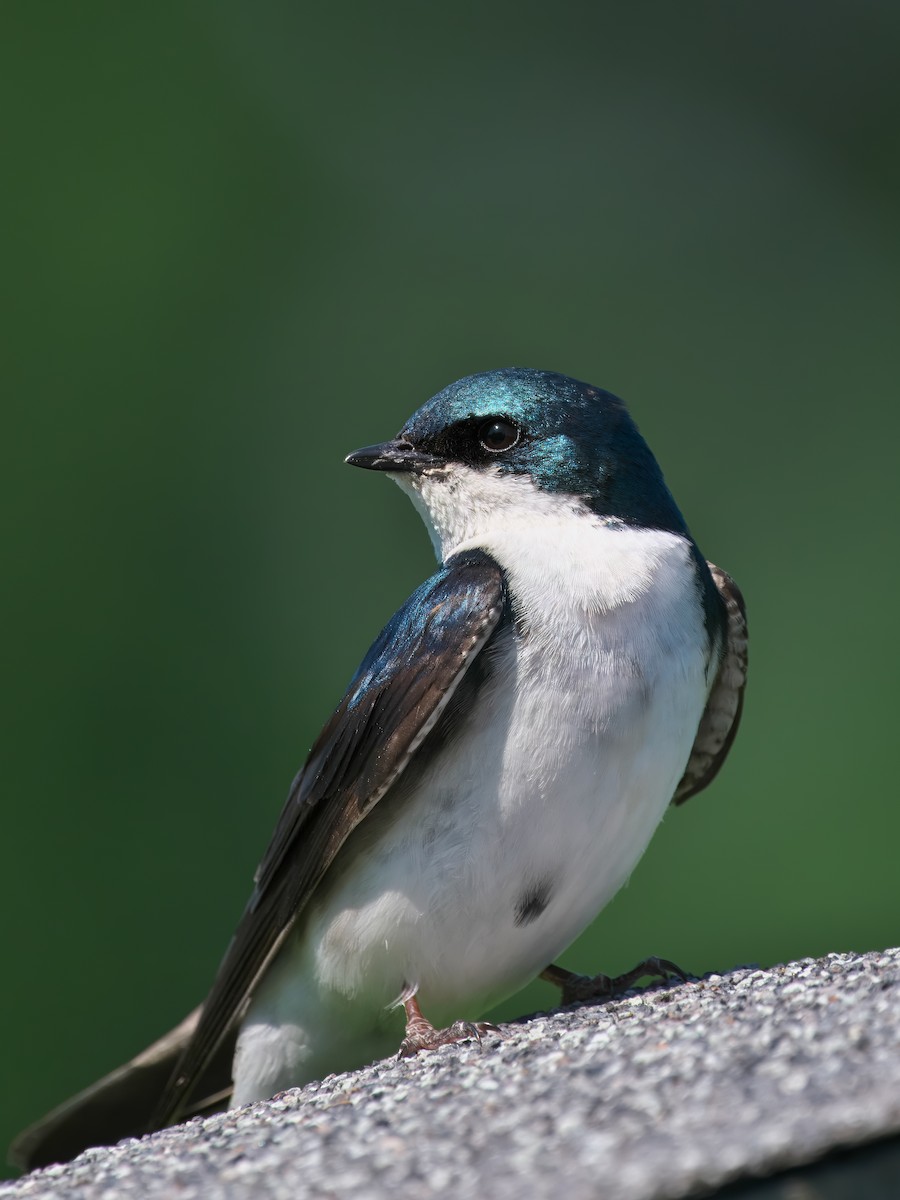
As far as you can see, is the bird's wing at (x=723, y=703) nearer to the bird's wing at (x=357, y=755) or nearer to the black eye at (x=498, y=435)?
the black eye at (x=498, y=435)

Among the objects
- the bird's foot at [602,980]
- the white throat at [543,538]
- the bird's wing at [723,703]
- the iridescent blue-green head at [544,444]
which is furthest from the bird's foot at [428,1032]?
the iridescent blue-green head at [544,444]

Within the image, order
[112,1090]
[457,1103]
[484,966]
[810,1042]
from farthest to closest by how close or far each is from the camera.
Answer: [112,1090], [484,966], [457,1103], [810,1042]

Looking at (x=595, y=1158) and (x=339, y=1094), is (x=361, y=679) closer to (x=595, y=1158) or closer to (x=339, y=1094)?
(x=339, y=1094)

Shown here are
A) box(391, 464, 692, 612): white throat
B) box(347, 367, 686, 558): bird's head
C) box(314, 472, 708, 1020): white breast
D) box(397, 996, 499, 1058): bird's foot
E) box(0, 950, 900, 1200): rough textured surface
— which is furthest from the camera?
box(347, 367, 686, 558): bird's head

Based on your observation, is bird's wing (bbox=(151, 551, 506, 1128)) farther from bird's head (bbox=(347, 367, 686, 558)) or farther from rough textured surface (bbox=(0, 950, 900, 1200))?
rough textured surface (bbox=(0, 950, 900, 1200))

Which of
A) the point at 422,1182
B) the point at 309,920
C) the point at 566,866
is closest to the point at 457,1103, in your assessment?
the point at 422,1182

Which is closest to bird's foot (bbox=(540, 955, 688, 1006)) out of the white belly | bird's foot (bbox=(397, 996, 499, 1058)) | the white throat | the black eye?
the white belly
